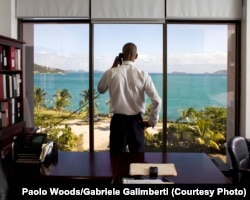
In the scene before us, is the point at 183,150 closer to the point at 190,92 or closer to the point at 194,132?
the point at 194,132

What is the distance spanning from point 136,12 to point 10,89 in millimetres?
1963

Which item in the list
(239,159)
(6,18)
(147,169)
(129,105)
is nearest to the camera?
(147,169)

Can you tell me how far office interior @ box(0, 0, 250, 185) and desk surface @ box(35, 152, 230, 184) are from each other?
2.28m

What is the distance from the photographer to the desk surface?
82.3 inches

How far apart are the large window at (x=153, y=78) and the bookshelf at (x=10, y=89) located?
61 cm

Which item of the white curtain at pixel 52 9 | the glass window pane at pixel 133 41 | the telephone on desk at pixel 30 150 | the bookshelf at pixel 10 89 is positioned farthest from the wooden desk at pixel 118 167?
the white curtain at pixel 52 9

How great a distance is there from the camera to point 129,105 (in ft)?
10.9

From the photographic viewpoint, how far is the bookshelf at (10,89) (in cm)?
380

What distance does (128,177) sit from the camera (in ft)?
6.66

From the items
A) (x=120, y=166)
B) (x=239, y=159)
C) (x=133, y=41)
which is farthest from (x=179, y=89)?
(x=120, y=166)

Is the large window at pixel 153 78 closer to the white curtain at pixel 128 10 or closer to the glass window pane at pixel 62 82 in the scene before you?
the glass window pane at pixel 62 82

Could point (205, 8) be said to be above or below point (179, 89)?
above

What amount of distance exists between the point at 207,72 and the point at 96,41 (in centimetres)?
168

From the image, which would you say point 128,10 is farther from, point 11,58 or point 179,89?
point 11,58
